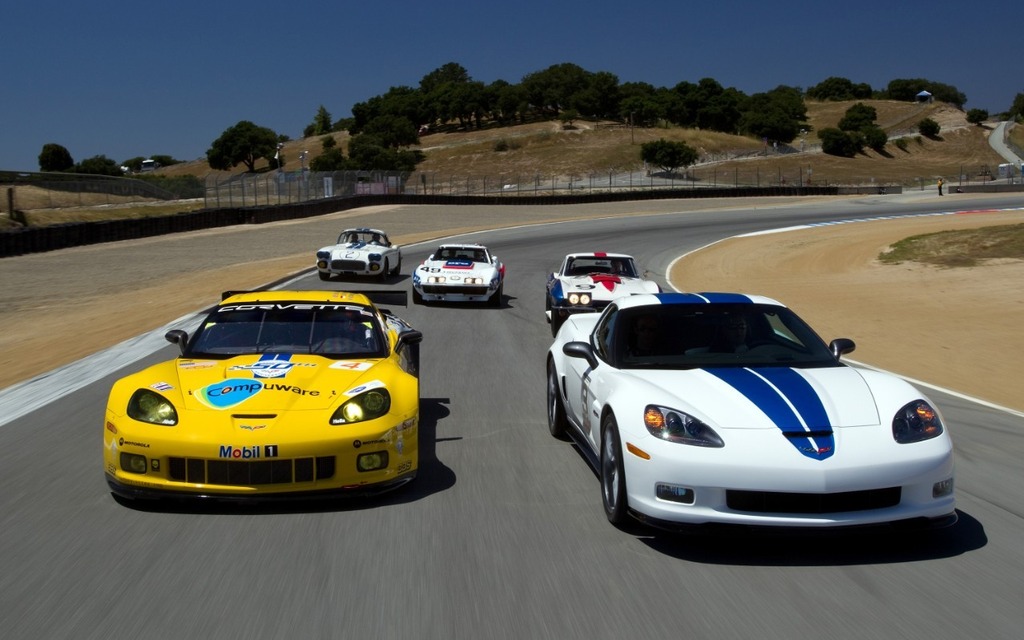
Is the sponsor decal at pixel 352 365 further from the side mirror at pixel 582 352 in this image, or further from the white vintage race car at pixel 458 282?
the white vintage race car at pixel 458 282

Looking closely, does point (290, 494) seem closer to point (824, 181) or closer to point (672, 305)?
point (672, 305)

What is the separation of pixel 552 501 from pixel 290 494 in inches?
62.4

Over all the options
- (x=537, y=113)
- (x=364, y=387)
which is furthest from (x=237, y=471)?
(x=537, y=113)

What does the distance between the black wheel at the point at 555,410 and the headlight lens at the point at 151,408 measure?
306 centimetres

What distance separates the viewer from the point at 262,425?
5.88 meters

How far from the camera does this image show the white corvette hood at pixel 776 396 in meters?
5.28

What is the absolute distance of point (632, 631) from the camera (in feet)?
13.9

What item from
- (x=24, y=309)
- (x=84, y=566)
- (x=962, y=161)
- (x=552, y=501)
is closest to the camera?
(x=84, y=566)

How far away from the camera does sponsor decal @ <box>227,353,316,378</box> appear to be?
6.60m

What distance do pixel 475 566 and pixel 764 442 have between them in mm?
1565

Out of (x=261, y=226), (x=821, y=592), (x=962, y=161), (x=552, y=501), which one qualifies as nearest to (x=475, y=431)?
(x=552, y=501)

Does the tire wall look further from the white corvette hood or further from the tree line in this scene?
the tree line

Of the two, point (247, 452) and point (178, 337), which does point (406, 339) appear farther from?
point (247, 452)

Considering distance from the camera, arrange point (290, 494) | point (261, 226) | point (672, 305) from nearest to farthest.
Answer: point (290, 494) < point (672, 305) < point (261, 226)
